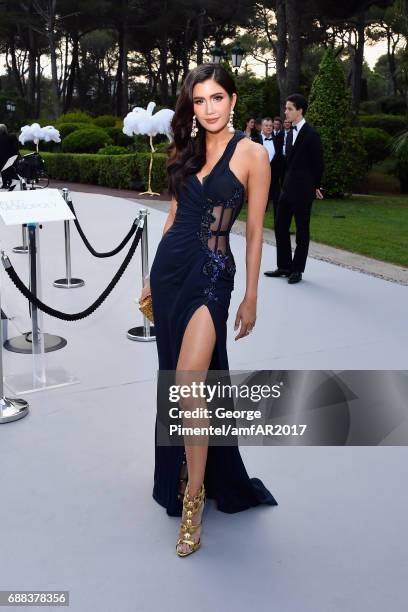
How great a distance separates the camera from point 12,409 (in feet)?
13.5

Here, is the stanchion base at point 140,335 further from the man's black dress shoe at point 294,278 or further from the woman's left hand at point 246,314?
the woman's left hand at point 246,314

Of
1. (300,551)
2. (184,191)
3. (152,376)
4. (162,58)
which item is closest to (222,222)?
(184,191)

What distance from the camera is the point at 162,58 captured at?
39594 millimetres

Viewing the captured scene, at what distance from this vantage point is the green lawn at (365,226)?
10023mm

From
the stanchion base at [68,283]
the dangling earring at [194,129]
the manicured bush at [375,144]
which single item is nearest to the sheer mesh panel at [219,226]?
the dangling earring at [194,129]

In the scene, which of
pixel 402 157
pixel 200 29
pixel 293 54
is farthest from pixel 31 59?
pixel 402 157

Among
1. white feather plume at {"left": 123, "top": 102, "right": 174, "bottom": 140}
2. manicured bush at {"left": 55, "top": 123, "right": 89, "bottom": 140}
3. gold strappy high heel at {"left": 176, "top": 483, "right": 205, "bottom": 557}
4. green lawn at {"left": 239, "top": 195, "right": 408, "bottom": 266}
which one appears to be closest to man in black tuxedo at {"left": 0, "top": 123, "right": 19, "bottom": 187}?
green lawn at {"left": 239, "top": 195, "right": 408, "bottom": 266}

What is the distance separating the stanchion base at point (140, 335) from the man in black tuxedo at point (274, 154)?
4754 millimetres

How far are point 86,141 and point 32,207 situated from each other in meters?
21.4

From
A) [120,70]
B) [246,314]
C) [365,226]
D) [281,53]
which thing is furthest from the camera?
[120,70]

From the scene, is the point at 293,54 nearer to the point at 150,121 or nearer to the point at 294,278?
the point at 150,121

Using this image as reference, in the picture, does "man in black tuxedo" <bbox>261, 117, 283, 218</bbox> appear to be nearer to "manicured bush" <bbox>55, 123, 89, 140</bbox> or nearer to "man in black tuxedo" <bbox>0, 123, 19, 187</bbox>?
"man in black tuxedo" <bbox>0, 123, 19, 187</bbox>

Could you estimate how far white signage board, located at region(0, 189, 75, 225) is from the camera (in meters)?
4.46

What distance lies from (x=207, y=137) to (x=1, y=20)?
39985 mm
